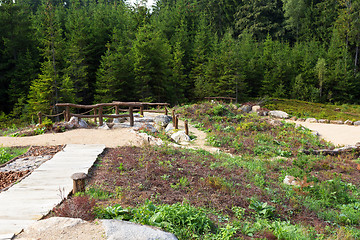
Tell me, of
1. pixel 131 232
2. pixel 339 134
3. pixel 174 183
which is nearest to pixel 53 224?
pixel 131 232

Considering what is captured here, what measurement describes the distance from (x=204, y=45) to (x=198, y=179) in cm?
3413

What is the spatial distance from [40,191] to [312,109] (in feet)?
97.6

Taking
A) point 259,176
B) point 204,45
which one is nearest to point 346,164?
point 259,176

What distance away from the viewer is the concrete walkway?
4.43 meters

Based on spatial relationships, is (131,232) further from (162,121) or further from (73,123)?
(162,121)

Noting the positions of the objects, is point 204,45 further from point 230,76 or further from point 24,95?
point 24,95

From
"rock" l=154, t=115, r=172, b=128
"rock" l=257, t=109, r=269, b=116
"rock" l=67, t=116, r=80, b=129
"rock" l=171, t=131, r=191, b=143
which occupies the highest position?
"rock" l=67, t=116, r=80, b=129

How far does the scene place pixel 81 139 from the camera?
1070 centimetres

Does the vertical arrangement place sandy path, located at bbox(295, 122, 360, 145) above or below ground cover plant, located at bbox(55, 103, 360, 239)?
below

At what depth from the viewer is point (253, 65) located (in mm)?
36875

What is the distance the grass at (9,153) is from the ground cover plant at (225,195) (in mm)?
2826

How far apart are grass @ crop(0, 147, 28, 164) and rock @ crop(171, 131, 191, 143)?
622 cm

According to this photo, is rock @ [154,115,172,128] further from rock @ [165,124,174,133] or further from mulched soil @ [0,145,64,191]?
mulched soil @ [0,145,64,191]


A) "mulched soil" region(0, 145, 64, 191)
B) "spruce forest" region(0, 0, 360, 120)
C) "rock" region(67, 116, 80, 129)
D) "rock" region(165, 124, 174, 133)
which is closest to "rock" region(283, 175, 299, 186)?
"mulched soil" region(0, 145, 64, 191)
